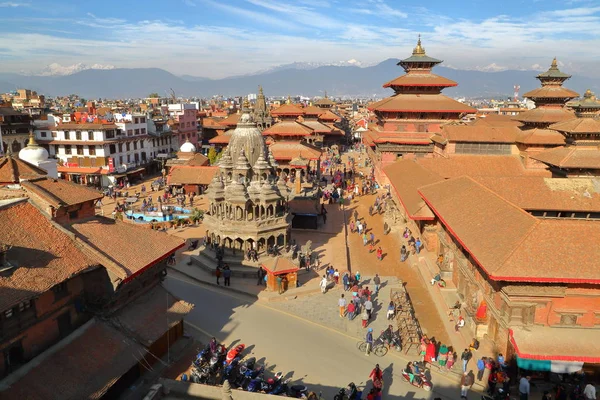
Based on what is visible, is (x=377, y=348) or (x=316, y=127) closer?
(x=377, y=348)

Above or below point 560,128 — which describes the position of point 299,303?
below

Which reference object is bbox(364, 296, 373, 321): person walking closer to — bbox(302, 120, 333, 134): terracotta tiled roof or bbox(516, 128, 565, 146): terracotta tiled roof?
bbox(516, 128, 565, 146): terracotta tiled roof

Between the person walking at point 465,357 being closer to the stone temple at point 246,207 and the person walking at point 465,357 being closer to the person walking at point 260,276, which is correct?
the person walking at point 260,276

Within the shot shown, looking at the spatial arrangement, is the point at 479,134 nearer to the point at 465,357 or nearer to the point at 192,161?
the point at 465,357

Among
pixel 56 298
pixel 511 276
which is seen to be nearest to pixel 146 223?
pixel 56 298

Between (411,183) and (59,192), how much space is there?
22.3m

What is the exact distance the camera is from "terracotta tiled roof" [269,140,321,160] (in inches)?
1797

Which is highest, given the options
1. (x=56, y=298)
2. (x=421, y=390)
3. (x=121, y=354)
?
(x=56, y=298)

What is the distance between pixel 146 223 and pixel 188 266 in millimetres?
11165

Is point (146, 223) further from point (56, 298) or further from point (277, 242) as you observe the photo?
point (56, 298)

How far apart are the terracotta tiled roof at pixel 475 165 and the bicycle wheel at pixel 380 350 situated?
18.6 m

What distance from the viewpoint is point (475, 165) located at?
112 feet

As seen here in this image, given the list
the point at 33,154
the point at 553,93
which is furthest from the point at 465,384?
the point at 33,154

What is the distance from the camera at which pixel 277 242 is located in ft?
85.3
